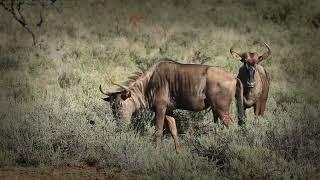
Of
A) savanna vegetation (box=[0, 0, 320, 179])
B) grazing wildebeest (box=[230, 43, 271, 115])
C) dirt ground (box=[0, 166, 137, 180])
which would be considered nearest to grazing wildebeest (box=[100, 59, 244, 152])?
savanna vegetation (box=[0, 0, 320, 179])

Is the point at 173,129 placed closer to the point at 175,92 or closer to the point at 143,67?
the point at 175,92

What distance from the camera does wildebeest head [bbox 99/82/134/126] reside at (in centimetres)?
1018

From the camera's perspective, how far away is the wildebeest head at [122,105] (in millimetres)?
10180

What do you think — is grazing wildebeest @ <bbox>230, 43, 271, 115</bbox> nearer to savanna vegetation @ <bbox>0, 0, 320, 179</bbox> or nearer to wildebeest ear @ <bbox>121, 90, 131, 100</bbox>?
savanna vegetation @ <bbox>0, 0, 320, 179</bbox>

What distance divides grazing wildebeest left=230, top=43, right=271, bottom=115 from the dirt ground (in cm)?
352

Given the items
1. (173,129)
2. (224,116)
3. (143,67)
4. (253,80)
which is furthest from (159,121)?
(143,67)

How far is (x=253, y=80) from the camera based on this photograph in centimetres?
1120

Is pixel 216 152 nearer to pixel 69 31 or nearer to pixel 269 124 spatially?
pixel 269 124

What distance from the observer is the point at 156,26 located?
2475 centimetres

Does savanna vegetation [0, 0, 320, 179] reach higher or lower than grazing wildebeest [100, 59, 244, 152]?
lower

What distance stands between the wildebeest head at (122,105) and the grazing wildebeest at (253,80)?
88.7 inches

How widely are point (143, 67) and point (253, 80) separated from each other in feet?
21.0

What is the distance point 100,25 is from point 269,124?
16.2 metres

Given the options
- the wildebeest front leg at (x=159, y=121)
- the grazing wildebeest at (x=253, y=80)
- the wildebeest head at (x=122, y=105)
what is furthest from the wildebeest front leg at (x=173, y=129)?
the grazing wildebeest at (x=253, y=80)
